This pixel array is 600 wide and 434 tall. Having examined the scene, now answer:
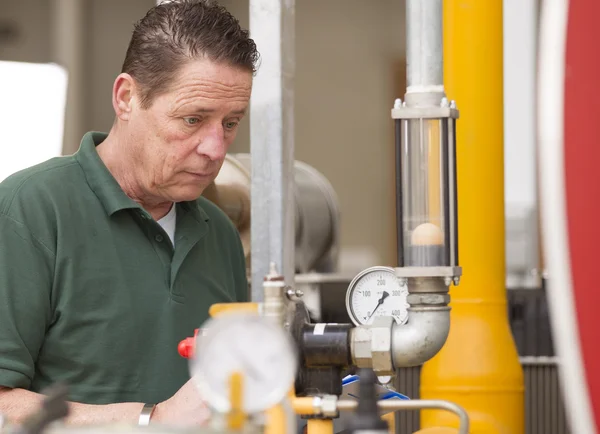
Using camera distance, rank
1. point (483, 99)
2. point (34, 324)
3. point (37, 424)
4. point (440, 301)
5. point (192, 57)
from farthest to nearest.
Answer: point (483, 99) → point (192, 57) → point (34, 324) → point (440, 301) → point (37, 424)

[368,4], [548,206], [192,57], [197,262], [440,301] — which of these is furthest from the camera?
[368,4]

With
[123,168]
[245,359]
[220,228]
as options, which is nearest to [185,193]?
[123,168]

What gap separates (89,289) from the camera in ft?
6.66

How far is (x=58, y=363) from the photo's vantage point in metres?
2.01

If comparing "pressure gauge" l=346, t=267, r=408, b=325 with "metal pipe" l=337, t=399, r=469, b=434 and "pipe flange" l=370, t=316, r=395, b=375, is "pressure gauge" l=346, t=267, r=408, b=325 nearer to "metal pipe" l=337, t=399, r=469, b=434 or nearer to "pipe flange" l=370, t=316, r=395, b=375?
"pipe flange" l=370, t=316, r=395, b=375

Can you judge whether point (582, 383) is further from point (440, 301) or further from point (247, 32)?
point (247, 32)

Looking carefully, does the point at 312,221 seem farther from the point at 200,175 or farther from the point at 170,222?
the point at 200,175

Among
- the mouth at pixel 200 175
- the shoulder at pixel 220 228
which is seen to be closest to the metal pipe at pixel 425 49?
the mouth at pixel 200 175

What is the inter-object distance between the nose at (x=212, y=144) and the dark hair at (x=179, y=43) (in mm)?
128

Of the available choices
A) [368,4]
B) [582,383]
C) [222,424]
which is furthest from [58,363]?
[368,4]

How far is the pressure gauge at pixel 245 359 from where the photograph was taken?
1245 millimetres

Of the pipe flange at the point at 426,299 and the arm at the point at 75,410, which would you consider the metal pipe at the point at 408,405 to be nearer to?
the pipe flange at the point at 426,299

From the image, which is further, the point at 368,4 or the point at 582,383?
the point at 368,4

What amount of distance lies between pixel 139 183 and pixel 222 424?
1.03 meters
